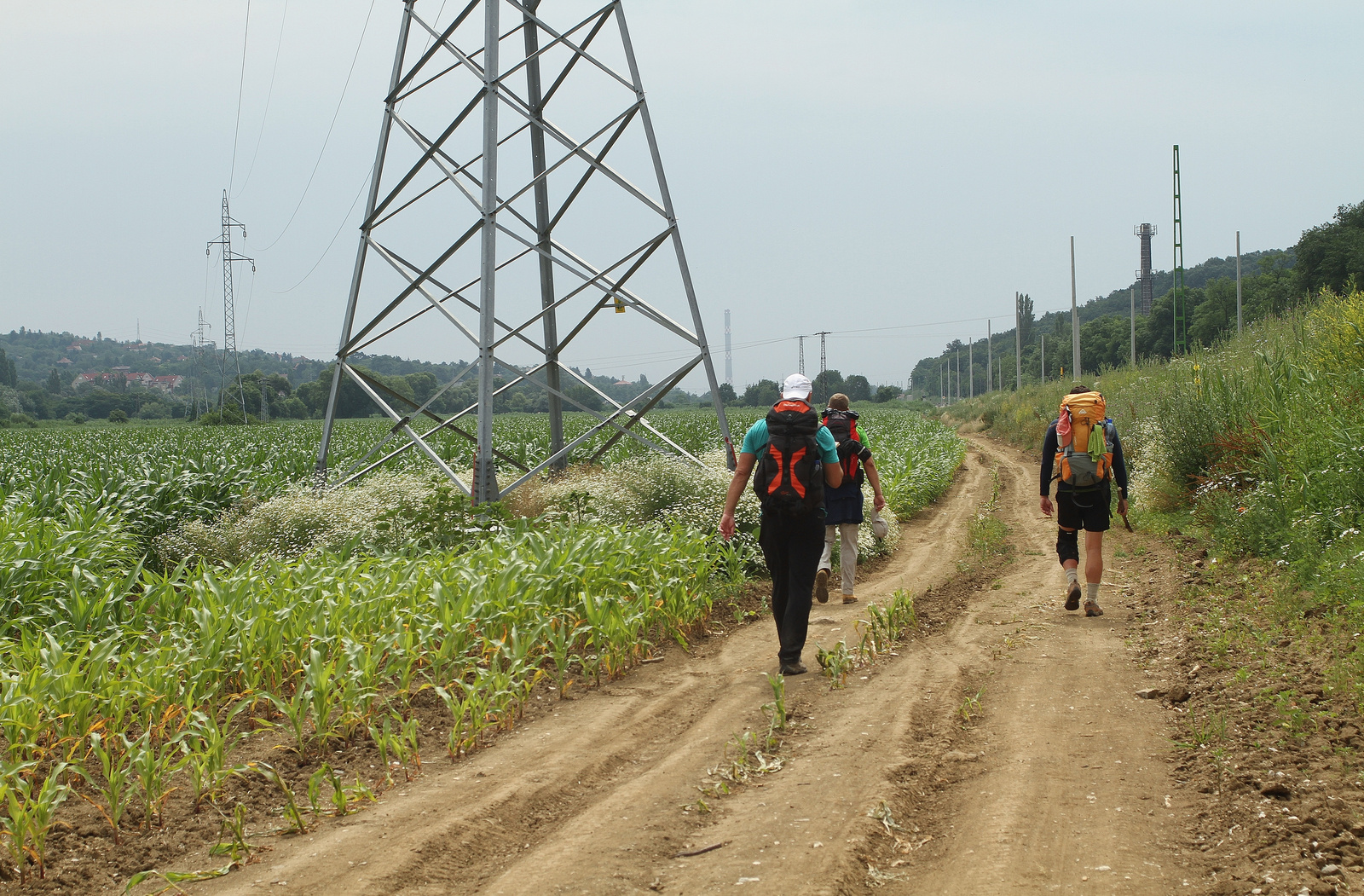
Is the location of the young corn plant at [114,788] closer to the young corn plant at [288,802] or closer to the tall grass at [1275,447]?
the young corn plant at [288,802]

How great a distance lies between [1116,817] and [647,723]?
2384mm

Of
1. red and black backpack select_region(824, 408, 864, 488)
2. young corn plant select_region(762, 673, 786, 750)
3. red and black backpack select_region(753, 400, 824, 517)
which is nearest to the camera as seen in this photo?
young corn plant select_region(762, 673, 786, 750)

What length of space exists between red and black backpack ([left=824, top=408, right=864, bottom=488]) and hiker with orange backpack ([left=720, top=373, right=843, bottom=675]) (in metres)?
2.24

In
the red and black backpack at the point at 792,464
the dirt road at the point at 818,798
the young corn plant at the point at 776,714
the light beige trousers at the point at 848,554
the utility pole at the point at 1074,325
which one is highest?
the utility pole at the point at 1074,325

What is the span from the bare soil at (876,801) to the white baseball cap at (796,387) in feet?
6.06

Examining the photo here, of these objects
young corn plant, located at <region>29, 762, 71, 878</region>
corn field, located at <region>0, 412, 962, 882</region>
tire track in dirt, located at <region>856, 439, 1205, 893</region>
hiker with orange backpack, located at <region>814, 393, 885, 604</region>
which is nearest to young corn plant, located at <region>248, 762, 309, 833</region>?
corn field, located at <region>0, 412, 962, 882</region>

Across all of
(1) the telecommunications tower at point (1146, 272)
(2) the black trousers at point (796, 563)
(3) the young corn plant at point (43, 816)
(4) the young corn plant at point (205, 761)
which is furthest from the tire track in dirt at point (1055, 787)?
(1) the telecommunications tower at point (1146, 272)

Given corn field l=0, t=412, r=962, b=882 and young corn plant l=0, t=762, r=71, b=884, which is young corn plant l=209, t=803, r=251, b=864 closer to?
corn field l=0, t=412, r=962, b=882

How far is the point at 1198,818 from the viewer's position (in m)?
3.54

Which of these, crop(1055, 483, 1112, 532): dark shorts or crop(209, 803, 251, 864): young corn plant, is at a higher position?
crop(1055, 483, 1112, 532): dark shorts

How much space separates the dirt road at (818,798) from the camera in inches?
126

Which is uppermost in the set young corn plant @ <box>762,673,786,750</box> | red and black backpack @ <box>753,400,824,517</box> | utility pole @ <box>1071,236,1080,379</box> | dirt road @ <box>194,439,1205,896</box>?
utility pole @ <box>1071,236,1080,379</box>

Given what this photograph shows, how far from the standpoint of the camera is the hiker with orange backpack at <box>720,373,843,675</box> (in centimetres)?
581

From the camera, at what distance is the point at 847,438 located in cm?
822
